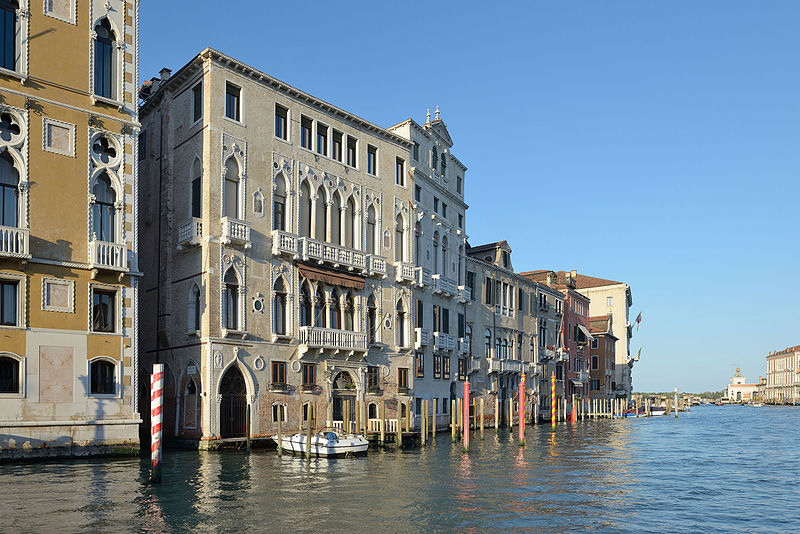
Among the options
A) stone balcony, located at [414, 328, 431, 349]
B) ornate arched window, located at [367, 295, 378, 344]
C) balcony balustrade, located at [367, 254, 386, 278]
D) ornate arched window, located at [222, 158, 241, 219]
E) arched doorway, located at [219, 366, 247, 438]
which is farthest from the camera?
stone balcony, located at [414, 328, 431, 349]

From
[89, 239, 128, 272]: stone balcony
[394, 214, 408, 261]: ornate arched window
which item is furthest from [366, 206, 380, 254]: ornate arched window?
[89, 239, 128, 272]: stone balcony

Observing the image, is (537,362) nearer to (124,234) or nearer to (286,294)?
(286,294)

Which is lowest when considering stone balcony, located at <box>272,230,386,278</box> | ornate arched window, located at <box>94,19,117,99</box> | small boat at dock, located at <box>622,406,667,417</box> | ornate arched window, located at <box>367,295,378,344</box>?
small boat at dock, located at <box>622,406,667,417</box>

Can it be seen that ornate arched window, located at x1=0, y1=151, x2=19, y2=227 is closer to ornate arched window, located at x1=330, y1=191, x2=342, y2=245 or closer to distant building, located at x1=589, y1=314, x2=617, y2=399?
ornate arched window, located at x1=330, y1=191, x2=342, y2=245

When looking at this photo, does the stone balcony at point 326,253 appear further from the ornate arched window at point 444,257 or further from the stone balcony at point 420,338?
the ornate arched window at point 444,257

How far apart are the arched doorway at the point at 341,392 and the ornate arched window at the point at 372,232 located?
6.15 m

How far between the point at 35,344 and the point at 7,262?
2482 mm

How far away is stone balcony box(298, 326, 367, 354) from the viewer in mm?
30938

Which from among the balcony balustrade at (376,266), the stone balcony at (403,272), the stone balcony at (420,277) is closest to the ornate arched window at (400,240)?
the stone balcony at (403,272)

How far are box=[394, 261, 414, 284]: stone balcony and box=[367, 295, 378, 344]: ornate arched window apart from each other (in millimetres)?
2028

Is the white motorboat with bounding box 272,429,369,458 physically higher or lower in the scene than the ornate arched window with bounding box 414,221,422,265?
lower

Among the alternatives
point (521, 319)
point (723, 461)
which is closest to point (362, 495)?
point (723, 461)

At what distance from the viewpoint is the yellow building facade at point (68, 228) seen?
872 inches

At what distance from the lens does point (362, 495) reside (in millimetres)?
18906
